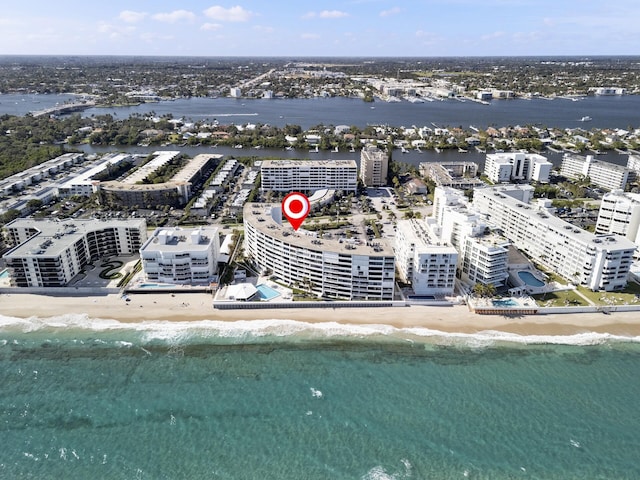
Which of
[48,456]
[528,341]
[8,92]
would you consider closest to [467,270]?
[528,341]

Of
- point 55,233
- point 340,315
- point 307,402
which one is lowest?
point 307,402

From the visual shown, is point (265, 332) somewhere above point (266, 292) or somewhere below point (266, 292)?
below

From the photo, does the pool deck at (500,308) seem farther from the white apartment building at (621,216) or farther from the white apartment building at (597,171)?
the white apartment building at (597,171)

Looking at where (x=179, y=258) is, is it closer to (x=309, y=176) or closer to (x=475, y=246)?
(x=475, y=246)

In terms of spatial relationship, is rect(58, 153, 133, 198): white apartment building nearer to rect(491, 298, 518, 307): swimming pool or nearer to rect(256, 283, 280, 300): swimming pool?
rect(256, 283, 280, 300): swimming pool

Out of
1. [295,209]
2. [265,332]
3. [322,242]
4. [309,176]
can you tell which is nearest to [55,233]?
[295,209]

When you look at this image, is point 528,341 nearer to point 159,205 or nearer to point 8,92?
point 159,205

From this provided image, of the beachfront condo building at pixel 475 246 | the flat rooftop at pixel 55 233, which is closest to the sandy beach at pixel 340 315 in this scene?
the beachfront condo building at pixel 475 246

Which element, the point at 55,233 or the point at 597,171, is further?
the point at 597,171
